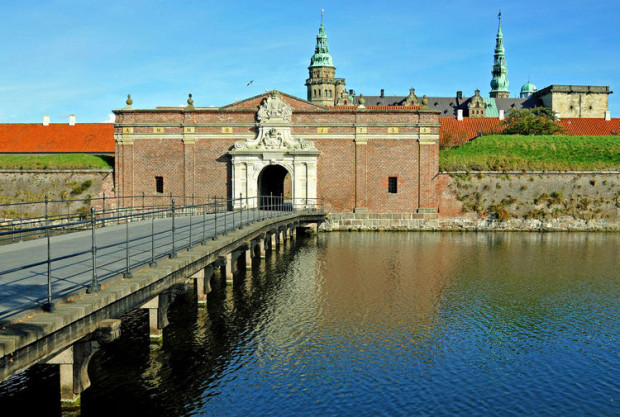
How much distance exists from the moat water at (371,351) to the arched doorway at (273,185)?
16006 mm

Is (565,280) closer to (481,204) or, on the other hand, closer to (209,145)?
(481,204)

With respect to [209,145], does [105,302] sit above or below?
below

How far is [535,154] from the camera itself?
128 ft

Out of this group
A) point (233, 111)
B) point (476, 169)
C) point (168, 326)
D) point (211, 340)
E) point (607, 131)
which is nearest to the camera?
point (211, 340)

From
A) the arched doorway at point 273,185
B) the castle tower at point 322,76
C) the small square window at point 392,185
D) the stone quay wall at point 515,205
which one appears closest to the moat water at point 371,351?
the stone quay wall at point 515,205

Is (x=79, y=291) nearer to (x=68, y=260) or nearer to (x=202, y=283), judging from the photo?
(x=68, y=260)

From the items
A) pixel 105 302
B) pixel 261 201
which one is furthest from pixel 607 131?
pixel 105 302

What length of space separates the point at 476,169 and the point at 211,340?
91.8 feet

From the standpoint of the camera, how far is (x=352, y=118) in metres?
33.9

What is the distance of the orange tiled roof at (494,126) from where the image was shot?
5297cm

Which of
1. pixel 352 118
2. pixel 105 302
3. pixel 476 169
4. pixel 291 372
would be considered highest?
pixel 352 118

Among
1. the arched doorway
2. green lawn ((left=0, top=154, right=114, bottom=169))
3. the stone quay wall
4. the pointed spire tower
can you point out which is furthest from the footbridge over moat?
the pointed spire tower

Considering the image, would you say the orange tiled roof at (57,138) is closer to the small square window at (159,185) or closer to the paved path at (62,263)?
the small square window at (159,185)

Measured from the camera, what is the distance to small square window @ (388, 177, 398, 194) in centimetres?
3456
